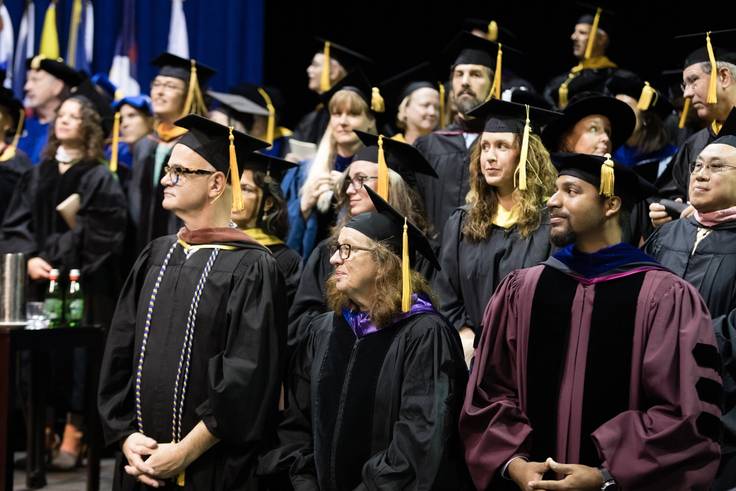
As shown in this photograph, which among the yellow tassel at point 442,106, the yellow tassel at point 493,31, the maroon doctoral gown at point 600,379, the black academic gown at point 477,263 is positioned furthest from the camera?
the yellow tassel at point 493,31

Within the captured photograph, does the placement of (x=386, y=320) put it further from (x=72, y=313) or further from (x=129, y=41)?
(x=129, y=41)

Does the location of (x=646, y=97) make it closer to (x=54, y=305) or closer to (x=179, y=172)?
(x=179, y=172)

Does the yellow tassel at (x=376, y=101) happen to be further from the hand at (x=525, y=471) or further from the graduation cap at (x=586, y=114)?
the hand at (x=525, y=471)

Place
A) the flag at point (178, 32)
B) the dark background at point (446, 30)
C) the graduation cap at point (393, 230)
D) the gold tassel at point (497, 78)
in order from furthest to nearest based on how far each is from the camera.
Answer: the flag at point (178, 32) < the dark background at point (446, 30) < the gold tassel at point (497, 78) < the graduation cap at point (393, 230)

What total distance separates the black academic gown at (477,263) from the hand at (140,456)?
1439mm

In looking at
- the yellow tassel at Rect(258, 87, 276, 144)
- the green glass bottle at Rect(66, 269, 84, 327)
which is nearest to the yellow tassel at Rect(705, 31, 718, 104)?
the yellow tassel at Rect(258, 87, 276, 144)

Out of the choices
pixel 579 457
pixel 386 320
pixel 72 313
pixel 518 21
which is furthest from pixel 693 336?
pixel 518 21

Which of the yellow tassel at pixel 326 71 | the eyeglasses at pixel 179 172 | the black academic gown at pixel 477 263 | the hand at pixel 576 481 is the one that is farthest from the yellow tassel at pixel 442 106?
the hand at pixel 576 481

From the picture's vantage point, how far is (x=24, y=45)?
29.1ft

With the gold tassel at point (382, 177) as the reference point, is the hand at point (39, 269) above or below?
below

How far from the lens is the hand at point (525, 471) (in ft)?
12.0

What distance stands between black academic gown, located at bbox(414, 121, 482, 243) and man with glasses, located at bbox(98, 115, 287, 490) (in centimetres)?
171

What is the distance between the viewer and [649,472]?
3514 millimetres

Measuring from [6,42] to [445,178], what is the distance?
4.59 metres
